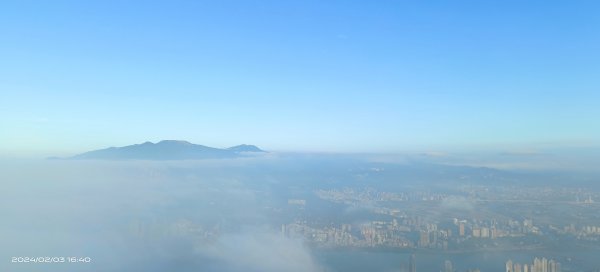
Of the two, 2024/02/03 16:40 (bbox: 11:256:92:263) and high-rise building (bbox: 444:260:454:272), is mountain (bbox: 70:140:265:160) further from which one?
high-rise building (bbox: 444:260:454:272)

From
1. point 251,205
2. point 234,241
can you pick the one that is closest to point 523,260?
point 234,241

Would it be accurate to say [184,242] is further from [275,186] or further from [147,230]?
[275,186]

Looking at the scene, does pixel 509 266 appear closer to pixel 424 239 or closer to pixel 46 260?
pixel 424 239

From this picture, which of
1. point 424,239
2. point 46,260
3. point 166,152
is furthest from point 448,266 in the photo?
point 166,152

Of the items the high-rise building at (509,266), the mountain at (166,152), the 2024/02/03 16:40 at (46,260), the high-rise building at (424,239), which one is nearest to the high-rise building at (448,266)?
the high-rise building at (424,239)

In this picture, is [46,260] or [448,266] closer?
[46,260]

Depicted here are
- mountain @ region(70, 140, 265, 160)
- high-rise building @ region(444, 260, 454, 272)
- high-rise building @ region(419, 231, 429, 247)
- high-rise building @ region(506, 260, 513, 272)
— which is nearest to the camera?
high-rise building @ region(506, 260, 513, 272)

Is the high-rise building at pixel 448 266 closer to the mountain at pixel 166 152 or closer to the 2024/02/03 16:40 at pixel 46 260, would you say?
the 2024/02/03 16:40 at pixel 46 260

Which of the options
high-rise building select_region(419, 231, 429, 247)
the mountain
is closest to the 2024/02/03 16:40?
the mountain

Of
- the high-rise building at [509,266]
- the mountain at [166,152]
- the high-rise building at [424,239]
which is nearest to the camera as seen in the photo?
the high-rise building at [509,266]
